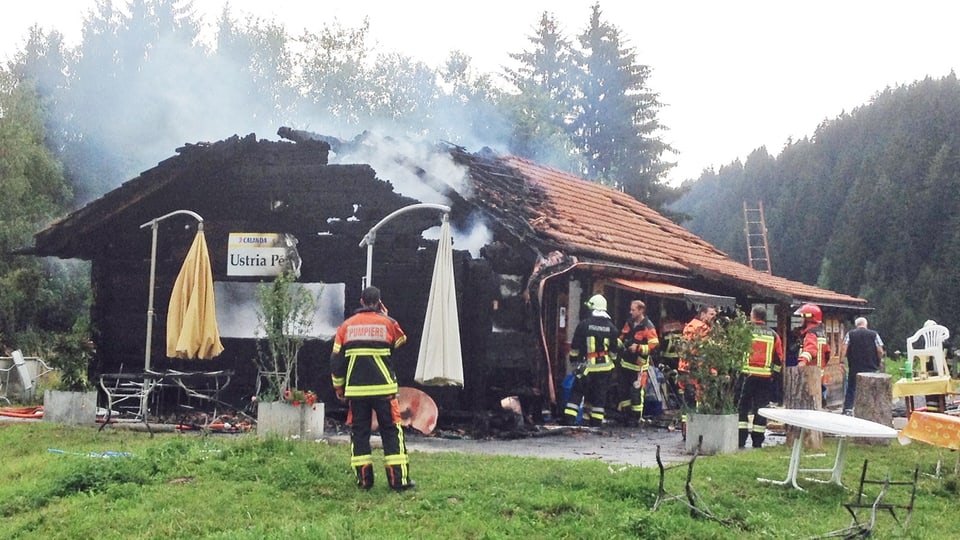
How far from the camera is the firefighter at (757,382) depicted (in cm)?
1221

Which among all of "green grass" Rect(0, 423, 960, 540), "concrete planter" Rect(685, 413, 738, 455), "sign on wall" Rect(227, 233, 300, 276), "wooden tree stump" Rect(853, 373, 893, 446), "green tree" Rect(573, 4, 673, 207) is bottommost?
"green grass" Rect(0, 423, 960, 540)

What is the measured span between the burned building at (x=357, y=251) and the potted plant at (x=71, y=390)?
7.09ft

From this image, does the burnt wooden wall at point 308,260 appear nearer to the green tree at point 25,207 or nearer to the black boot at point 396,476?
the black boot at point 396,476

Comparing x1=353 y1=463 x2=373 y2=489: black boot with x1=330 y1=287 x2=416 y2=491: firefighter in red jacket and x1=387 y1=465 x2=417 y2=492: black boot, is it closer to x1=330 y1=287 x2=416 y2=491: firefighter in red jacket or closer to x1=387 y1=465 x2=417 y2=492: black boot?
x1=330 y1=287 x2=416 y2=491: firefighter in red jacket

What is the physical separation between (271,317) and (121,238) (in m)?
4.87

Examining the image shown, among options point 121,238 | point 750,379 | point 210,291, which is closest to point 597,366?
point 750,379

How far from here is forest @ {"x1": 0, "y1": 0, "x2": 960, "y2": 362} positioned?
30219 millimetres

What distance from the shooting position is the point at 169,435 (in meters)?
12.5

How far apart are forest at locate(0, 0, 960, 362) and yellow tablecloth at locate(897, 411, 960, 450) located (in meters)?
22.0

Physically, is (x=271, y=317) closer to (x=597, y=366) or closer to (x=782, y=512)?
(x=597, y=366)

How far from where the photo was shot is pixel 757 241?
4125 cm

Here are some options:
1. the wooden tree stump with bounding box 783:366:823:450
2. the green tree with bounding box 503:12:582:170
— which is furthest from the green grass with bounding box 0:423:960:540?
the green tree with bounding box 503:12:582:170

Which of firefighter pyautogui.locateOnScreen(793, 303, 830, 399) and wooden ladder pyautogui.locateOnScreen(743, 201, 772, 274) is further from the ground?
wooden ladder pyautogui.locateOnScreen(743, 201, 772, 274)

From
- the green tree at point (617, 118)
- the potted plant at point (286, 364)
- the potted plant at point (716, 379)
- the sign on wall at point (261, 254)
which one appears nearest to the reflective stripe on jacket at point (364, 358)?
the potted plant at point (286, 364)
